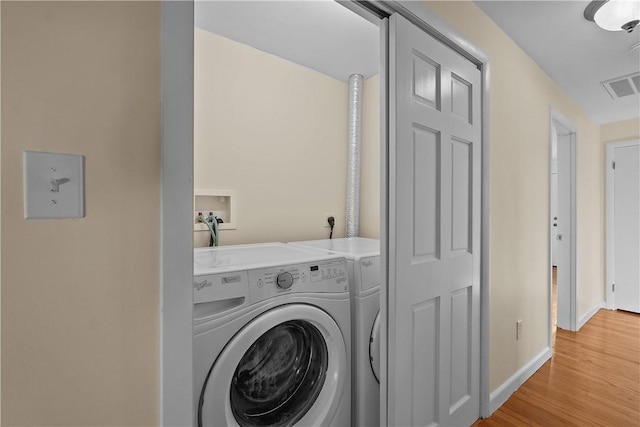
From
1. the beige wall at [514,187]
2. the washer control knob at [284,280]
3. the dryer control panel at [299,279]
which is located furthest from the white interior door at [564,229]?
the washer control knob at [284,280]

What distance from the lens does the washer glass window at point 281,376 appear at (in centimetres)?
125

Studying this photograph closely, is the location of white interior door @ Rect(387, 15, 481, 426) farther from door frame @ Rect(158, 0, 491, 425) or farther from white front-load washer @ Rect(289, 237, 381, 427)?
door frame @ Rect(158, 0, 491, 425)

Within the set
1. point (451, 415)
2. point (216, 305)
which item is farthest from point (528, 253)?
point (216, 305)

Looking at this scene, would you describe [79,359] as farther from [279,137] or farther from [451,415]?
[279,137]

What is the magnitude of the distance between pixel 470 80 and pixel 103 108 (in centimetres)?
167

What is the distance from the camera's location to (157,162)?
0.69 m

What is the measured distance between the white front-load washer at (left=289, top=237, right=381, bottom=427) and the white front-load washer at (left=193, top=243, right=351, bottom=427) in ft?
0.16

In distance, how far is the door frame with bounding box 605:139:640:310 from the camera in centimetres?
367

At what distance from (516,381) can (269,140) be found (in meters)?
2.31

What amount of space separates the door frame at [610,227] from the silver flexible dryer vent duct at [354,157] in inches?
127

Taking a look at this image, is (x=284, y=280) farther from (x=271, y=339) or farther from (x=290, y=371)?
(x=290, y=371)

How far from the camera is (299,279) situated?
1.29 m

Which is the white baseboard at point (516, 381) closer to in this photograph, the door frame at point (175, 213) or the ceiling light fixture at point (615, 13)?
the door frame at point (175, 213)

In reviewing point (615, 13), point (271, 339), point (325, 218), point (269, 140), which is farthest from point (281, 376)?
point (615, 13)
